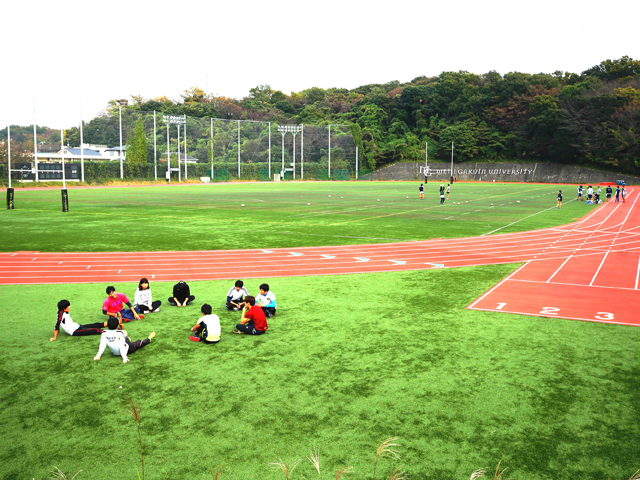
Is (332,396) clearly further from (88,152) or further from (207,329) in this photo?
(88,152)

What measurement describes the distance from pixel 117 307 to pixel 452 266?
27.8 feet

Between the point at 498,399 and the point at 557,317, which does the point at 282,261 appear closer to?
the point at 557,317

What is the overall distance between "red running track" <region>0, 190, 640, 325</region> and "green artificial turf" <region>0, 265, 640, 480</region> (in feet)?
4.88

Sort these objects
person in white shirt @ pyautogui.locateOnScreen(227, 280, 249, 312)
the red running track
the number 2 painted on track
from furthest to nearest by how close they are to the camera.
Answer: the red running track, person in white shirt @ pyautogui.locateOnScreen(227, 280, 249, 312), the number 2 painted on track

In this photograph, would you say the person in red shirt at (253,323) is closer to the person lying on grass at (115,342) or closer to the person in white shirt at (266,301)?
the person in white shirt at (266,301)

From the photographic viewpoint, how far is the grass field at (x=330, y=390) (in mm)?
4742

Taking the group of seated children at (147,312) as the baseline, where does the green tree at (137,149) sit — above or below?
above

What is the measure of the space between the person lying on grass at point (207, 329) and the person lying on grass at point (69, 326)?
5.18ft

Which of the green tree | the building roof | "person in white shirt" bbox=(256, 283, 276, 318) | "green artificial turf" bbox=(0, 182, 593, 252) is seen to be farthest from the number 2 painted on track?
the building roof

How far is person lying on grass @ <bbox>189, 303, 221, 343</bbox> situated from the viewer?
781 centimetres

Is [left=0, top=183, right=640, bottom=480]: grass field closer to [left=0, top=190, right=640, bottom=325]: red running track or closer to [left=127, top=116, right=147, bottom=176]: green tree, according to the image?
[left=0, top=190, right=640, bottom=325]: red running track

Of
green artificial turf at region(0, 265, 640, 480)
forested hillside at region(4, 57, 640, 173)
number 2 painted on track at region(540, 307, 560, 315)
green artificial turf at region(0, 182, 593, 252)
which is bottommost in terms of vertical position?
green artificial turf at region(0, 265, 640, 480)

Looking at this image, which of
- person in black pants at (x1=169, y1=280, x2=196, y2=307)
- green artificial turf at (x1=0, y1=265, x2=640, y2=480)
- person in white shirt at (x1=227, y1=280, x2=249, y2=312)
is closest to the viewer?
green artificial turf at (x1=0, y1=265, x2=640, y2=480)

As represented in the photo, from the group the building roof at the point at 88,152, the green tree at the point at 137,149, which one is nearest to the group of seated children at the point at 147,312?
the green tree at the point at 137,149
